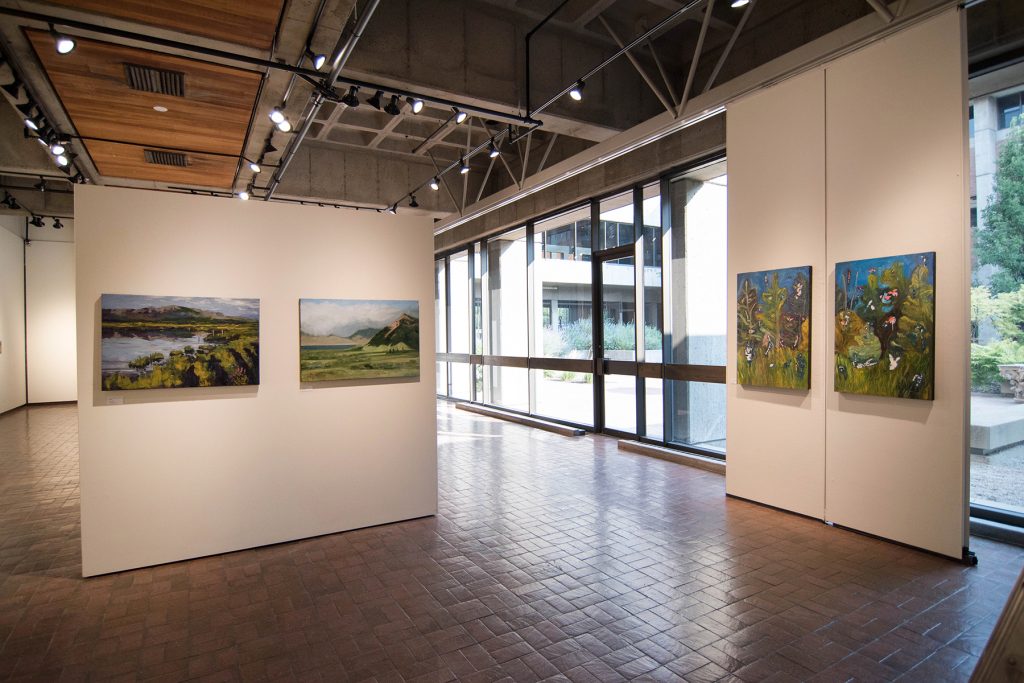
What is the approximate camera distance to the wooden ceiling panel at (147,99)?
4777 millimetres

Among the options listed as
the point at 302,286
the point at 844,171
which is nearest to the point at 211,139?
the point at 302,286

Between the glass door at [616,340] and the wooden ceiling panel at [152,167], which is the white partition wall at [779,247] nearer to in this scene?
the glass door at [616,340]

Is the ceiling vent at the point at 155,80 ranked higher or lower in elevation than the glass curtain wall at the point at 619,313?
higher

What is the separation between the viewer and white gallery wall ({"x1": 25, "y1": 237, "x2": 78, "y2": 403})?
14453mm

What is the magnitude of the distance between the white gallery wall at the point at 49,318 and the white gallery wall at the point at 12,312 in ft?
0.69

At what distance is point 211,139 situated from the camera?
6.72m

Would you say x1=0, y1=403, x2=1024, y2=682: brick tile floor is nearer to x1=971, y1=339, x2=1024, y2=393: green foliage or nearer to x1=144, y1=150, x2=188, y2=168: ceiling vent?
x1=971, y1=339, x2=1024, y2=393: green foliage

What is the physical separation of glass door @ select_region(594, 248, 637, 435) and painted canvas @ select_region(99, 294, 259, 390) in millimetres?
5884

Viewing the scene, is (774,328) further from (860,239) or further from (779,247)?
(860,239)

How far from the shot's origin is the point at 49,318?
14.6 metres

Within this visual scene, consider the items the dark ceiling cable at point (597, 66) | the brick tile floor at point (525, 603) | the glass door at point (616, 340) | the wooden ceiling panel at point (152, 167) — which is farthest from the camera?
A: the glass door at point (616, 340)

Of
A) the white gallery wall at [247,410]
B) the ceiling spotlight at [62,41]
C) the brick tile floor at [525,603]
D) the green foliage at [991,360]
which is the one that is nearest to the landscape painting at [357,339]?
the white gallery wall at [247,410]

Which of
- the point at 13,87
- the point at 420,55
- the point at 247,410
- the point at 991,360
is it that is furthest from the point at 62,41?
the point at 991,360

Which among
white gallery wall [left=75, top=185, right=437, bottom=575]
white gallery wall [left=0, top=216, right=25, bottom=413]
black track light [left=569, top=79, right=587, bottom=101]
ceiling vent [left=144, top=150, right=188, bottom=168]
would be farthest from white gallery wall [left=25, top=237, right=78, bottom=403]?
black track light [left=569, top=79, right=587, bottom=101]
